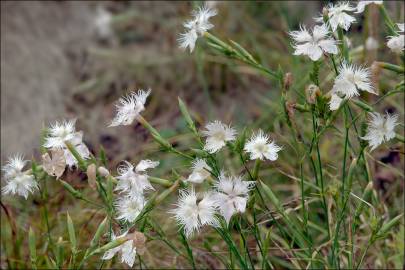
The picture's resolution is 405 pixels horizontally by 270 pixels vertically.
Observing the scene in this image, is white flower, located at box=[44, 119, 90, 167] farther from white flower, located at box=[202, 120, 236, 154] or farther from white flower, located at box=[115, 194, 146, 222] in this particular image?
white flower, located at box=[202, 120, 236, 154]

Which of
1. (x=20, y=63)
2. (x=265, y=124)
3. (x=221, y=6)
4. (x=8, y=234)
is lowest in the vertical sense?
(x=8, y=234)

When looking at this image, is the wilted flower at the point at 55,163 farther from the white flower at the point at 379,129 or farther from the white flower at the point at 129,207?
the white flower at the point at 379,129

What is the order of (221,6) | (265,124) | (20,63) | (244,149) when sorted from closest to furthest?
1. (244,149)
2. (265,124)
3. (20,63)
4. (221,6)

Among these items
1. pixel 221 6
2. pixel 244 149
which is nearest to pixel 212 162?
Result: pixel 244 149

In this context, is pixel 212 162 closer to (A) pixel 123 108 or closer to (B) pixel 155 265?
(A) pixel 123 108

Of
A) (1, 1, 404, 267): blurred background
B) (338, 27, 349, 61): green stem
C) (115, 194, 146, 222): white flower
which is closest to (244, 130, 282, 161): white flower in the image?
(115, 194, 146, 222): white flower

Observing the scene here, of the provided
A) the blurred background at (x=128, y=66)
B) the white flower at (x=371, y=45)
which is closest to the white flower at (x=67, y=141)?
the white flower at (x=371, y=45)

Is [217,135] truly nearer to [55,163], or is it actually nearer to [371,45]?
[55,163]
